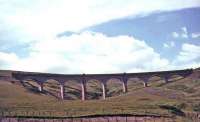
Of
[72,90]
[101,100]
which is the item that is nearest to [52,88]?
[72,90]

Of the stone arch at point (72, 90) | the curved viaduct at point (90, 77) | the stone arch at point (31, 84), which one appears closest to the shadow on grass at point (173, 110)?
the curved viaduct at point (90, 77)

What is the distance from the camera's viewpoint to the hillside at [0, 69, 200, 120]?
109m

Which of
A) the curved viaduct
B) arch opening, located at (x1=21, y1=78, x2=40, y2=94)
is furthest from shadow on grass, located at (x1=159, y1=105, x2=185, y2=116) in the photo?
the curved viaduct

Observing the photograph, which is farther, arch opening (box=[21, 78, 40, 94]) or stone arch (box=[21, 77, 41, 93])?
stone arch (box=[21, 77, 41, 93])

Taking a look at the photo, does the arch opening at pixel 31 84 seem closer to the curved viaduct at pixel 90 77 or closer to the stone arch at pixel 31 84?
the stone arch at pixel 31 84

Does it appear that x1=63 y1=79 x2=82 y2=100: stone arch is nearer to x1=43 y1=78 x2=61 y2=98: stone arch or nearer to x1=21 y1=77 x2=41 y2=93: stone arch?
x1=43 y1=78 x2=61 y2=98: stone arch

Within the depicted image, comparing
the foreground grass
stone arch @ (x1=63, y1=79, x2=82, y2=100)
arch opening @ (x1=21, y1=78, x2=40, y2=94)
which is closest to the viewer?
A: the foreground grass

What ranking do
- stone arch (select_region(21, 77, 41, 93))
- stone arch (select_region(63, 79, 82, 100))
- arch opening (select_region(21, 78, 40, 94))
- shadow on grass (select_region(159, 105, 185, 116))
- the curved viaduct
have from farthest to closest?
→ stone arch (select_region(63, 79, 82, 100))
the curved viaduct
stone arch (select_region(21, 77, 41, 93))
arch opening (select_region(21, 78, 40, 94))
shadow on grass (select_region(159, 105, 185, 116))

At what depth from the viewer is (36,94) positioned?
156 meters

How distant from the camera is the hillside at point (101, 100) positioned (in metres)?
109

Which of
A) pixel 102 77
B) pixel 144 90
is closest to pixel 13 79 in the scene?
pixel 102 77

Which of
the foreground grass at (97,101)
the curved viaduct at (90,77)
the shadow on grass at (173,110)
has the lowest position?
the shadow on grass at (173,110)

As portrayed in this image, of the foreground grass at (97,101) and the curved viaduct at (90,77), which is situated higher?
the curved viaduct at (90,77)

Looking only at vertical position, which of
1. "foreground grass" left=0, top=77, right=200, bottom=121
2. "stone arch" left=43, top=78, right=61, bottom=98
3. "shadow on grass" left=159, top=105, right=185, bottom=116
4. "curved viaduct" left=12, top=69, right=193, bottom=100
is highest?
"curved viaduct" left=12, top=69, right=193, bottom=100
